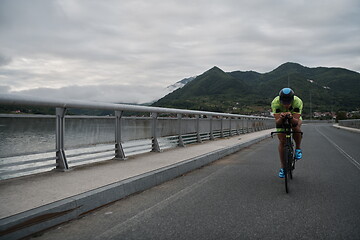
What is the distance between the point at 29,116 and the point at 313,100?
13283cm

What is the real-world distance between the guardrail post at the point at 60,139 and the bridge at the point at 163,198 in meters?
0.02

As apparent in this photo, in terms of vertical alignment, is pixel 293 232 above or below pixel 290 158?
below

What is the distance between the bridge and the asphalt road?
0.01m

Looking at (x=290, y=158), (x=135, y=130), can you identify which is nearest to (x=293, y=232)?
(x=290, y=158)

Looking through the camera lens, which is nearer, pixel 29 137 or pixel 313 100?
pixel 29 137

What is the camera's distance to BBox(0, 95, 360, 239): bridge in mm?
3699

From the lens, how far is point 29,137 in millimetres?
5566

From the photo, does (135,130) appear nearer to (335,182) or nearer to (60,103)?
(60,103)

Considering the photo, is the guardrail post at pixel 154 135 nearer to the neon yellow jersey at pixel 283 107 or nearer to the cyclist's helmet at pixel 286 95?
the neon yellow jersey at pixel 283 107

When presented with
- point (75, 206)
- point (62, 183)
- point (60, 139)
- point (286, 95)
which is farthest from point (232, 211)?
point (60, 139)

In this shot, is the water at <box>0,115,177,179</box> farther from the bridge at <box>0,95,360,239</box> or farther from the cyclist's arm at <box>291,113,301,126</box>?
the cyclist's arm at <box>291,113,301,126</box>

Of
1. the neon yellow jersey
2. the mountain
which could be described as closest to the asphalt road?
the neon yellow jersey

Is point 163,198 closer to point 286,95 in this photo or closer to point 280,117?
point 280,117

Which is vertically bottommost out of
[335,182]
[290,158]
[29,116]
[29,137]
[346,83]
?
[335,182]
